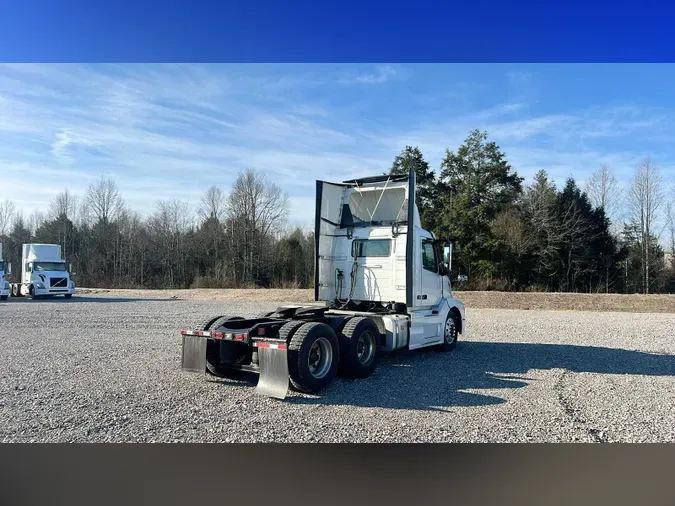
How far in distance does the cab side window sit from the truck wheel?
3135 millimetres

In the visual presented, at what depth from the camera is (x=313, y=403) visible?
691cm

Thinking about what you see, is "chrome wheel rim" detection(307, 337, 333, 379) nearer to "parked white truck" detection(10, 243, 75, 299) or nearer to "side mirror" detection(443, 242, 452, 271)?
"side mirror" detection(443, 242, 452, 271)

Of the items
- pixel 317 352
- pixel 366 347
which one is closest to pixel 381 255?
pixel 366 347

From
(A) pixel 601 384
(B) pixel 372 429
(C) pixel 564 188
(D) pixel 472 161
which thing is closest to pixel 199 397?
(B) pixel 372 429

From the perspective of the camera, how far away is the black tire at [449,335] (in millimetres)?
11017

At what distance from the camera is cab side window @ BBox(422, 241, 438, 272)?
33.9 ft

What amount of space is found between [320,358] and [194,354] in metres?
1.97

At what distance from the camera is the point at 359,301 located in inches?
406

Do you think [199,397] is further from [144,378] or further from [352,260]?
[352,260]

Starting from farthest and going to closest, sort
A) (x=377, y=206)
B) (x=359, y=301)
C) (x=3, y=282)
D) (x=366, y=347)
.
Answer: (x=3, y=282), (x=377, y=206), (x=359, y=301), (x=366, y=347)

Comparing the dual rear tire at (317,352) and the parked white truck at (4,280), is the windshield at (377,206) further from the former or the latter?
the parked white truck at (4,280)

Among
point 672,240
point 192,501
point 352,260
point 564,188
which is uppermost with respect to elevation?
point 564,188

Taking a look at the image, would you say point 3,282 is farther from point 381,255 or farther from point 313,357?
point 313,357

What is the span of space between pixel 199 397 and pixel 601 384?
6143mm
